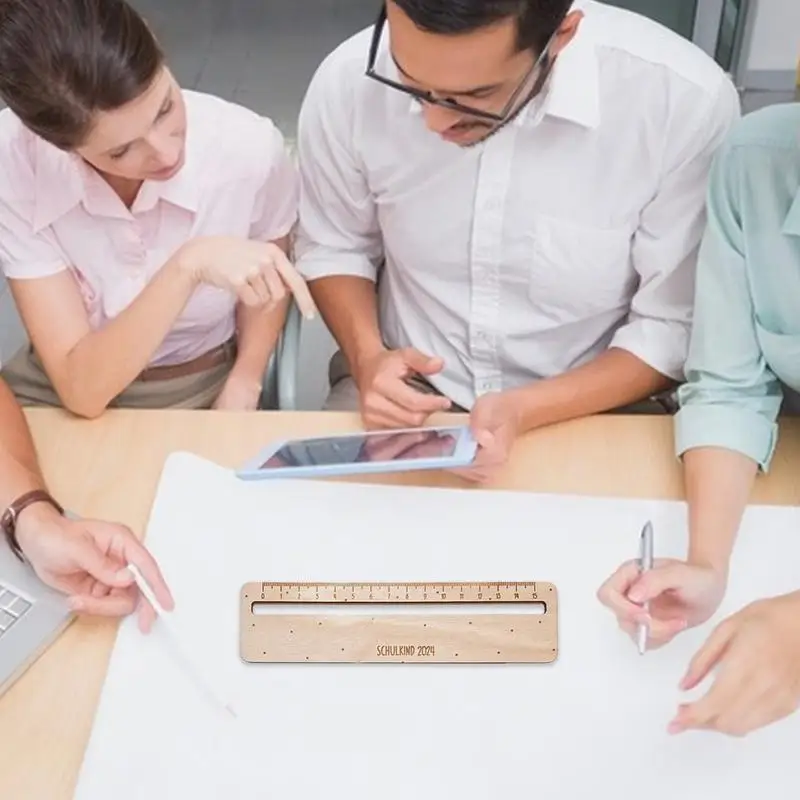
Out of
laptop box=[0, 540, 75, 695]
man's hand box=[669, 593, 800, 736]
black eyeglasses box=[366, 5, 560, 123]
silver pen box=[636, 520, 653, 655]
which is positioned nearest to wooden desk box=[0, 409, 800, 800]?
laptop box=[0, 540, 75, 695]

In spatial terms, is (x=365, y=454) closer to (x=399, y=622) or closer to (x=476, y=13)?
(x=399, y=622)

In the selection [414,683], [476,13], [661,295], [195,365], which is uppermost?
[476,13]

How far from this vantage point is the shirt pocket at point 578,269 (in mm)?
1246

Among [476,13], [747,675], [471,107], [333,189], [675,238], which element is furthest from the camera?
[333,189]

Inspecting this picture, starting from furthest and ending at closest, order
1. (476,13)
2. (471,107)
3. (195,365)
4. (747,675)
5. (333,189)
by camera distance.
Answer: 1. (195,365)
2. (333,189)
3. (471,107)
4. (476,13)
5. (747,675)

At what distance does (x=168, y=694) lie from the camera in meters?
0.89

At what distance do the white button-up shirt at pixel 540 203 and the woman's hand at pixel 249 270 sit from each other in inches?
7.9

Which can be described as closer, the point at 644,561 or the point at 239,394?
the point at 644,561

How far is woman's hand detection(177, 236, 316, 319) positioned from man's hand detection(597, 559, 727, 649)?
456 millimetres

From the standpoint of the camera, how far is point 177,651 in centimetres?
93

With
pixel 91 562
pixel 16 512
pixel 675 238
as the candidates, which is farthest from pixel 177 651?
pixel 675 238

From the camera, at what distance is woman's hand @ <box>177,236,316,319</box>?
1.17m

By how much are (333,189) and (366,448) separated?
16.6 inches

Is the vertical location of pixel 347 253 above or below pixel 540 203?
below
